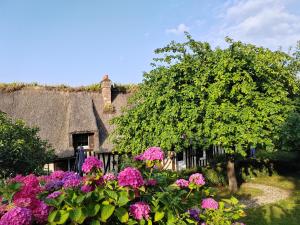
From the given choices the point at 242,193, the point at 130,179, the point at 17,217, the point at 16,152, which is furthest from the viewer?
the point at 242,193

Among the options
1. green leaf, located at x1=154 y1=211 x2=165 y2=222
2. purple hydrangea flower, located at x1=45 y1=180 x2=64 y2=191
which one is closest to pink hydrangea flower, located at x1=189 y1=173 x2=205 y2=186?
green leaf, located at x1=154 y1=211 x2=165 y2=222

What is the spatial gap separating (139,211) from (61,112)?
66.0ft

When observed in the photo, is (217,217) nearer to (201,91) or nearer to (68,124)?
(201,91)

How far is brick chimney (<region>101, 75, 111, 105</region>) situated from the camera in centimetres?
2333

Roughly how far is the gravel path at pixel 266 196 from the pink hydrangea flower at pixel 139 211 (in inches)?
449

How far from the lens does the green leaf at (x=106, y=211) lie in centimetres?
275

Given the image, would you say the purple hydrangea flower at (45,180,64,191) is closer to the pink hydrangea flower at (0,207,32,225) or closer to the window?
the pink hydrangea flower at (0,207,32,225)

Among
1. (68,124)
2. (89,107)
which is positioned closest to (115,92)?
(89,107)

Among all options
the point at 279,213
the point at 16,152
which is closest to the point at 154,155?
the point at 16,152

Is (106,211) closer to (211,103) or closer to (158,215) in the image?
(158,215)

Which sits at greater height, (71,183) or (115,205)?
(71,183)

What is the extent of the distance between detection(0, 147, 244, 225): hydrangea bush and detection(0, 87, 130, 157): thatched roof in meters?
16.7

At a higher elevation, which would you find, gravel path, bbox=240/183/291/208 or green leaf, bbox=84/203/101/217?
green leaf, bbox=84/203/101/217

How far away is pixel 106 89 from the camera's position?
23578 millimetres
